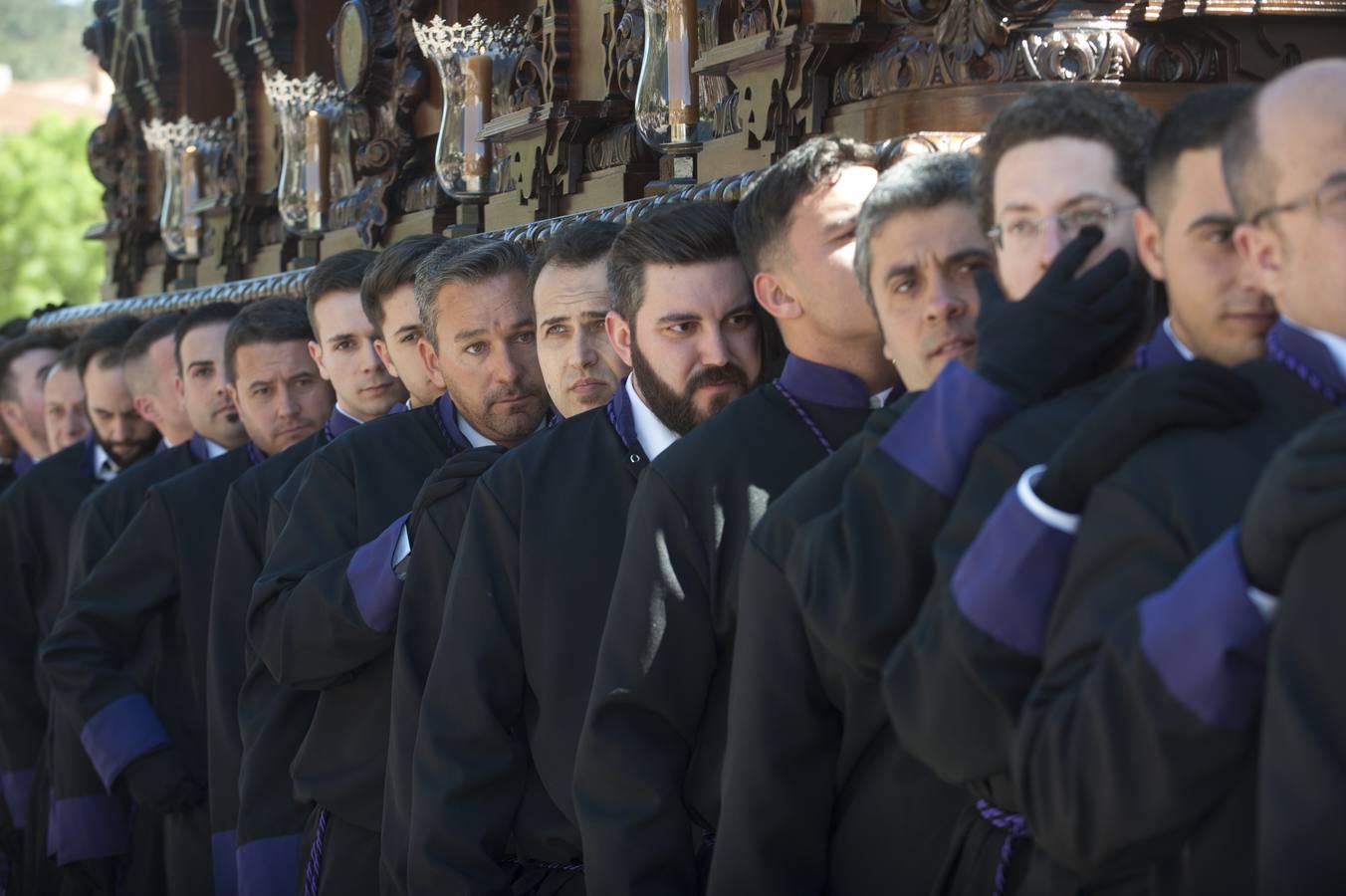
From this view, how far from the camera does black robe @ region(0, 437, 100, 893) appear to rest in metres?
6.73

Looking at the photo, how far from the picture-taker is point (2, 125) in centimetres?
4862

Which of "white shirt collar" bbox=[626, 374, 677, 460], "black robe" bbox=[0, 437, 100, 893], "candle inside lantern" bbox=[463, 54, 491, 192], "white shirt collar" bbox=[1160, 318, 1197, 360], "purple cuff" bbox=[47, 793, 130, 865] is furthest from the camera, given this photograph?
"black robe" bbox=[0, 437, 100, 893]

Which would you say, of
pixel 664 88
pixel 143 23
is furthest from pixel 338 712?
pixel 143 23

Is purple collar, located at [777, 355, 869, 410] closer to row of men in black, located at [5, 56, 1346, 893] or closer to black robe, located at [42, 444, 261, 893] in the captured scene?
row of men in black, located at [5, 56, 1346, 893]

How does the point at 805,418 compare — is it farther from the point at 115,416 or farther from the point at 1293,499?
the point at 115,416

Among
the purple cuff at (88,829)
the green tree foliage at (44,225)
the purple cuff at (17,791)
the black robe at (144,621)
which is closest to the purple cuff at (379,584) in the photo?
the black robe at (144,621)

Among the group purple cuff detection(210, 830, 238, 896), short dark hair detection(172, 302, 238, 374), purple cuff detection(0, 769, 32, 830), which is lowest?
purple cuff detection(0, 769, 32, 830)

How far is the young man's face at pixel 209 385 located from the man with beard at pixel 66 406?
175 cm

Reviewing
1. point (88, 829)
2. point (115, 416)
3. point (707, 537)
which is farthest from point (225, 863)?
point (707, 537)

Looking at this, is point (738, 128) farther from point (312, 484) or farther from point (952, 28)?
point (312, 484)

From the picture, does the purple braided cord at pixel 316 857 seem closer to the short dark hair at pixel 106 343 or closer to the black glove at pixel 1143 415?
the black glove at pixel 1143 415

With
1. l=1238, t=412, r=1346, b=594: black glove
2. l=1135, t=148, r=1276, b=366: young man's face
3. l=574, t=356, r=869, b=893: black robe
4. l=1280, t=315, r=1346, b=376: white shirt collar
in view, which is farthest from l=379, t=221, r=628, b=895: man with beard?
l=1238, t=412, r=1346, b=594: black glove

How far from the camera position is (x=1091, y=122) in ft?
7.52

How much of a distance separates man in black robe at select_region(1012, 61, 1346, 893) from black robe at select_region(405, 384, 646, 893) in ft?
4.84
